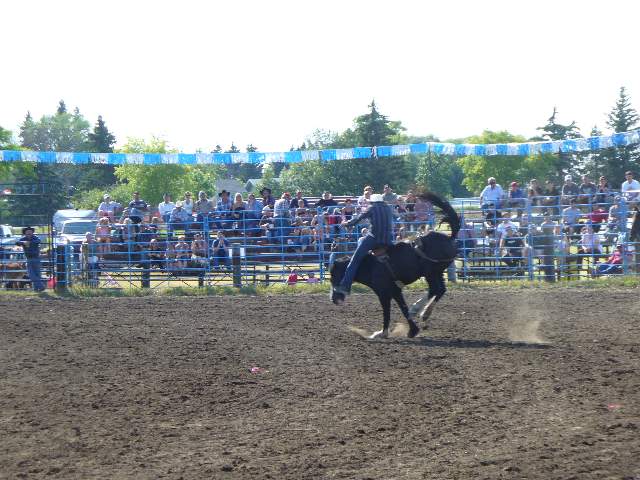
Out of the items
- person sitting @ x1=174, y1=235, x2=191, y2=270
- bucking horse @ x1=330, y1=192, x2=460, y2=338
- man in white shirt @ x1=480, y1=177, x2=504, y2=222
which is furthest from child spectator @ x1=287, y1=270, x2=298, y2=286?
bucking horse @ x1=330, y1=192, x2=460, y2=338

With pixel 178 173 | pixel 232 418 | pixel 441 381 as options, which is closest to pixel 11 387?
pixel 232 418

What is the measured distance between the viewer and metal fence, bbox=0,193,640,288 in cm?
1992

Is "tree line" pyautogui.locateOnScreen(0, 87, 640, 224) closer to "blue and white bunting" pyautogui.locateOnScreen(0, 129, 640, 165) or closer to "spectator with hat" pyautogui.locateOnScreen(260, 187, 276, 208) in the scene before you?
"blue and white bunting" pyautogui.locateOnScreen(0, 129, 640, 165)

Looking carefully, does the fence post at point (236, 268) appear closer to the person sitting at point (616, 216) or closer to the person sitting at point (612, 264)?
the person sitting at point (612, 264)

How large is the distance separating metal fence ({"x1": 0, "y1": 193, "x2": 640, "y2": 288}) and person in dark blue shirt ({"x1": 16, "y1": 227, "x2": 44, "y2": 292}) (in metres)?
0.49

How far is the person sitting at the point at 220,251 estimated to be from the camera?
72.3 feet

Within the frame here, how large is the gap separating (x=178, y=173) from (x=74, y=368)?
209 ft

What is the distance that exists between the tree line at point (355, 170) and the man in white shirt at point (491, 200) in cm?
2392

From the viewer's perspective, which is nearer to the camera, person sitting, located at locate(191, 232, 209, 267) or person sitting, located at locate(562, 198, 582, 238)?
person sitting, located at locate(562, 198, 582, 238)

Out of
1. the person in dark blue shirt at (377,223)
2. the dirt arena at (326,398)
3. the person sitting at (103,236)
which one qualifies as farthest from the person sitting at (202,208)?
the person in dark blue shirt at (377,223)

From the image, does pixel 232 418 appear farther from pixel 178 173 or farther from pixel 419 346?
pixel 178 173

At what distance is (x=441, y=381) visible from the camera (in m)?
8.50

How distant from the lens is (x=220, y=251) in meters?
22.1

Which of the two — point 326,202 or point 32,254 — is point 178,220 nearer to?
point 32,254
